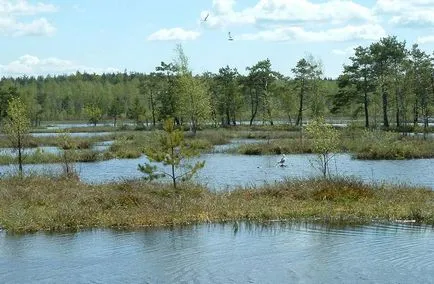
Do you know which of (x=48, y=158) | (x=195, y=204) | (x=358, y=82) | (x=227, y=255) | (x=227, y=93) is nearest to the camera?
(x=227, y=255)

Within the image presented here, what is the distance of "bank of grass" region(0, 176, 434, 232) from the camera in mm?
21891

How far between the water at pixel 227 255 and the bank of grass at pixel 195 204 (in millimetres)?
941

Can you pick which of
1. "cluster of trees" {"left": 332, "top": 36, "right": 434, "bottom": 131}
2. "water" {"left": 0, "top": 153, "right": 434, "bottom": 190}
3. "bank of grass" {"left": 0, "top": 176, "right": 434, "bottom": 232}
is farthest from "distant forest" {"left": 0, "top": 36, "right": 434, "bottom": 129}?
"bank of grass" {"left": 0, "top": 176, "right": 434, "bottom": 232}

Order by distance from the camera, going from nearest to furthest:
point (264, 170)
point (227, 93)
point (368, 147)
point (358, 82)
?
point (264, 170) → point (368, 147) → point (358, 82) → point (227, 93)

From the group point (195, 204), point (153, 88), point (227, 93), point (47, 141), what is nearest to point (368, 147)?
point (195, 204)

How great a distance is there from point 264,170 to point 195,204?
60.6ft

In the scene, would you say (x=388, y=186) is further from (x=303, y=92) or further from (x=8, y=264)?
(x=303, y=92)

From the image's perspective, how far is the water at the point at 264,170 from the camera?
3512cm

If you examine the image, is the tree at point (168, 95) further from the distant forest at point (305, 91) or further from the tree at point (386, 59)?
the tree at point (386, 59)

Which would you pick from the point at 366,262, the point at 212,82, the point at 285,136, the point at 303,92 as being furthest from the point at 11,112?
the point at 212,82

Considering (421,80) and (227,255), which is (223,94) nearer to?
(421,80)

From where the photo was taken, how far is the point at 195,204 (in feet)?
77.7

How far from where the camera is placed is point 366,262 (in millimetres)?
16328

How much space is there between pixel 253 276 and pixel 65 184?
15590 mm
